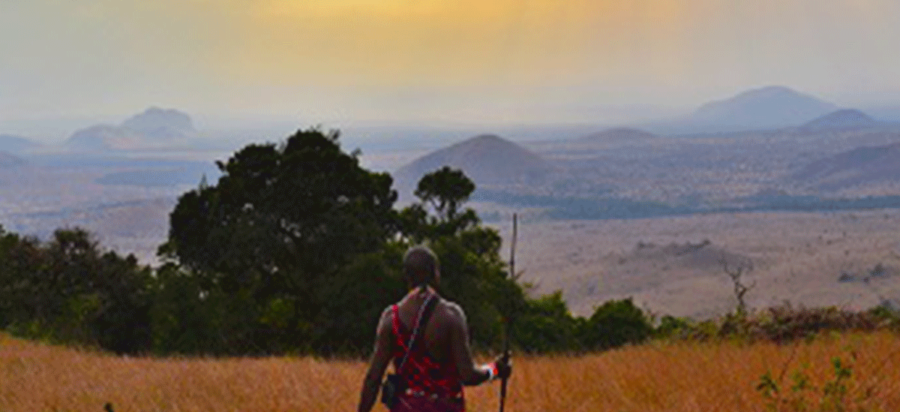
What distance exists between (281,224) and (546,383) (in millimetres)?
31778

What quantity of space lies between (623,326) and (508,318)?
4577cm

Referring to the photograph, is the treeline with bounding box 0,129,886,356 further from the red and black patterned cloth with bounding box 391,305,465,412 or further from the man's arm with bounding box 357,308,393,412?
the red and black patterned cloth with bounding box 391,305,465,412

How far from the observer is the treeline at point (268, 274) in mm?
35531

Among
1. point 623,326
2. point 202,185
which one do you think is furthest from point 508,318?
point 623,326

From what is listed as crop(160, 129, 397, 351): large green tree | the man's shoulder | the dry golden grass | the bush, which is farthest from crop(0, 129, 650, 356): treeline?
the man's shoulder

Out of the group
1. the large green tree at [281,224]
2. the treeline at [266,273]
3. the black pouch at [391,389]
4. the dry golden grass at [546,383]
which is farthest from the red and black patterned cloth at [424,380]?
the large green tree at [281,224]

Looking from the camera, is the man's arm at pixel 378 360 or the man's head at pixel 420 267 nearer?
the man's head at pixel 420 267

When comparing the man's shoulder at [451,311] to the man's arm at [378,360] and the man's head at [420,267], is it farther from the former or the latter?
the man's arm at [378,360]

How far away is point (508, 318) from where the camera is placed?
6590mm

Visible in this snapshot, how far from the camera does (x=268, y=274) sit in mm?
41844

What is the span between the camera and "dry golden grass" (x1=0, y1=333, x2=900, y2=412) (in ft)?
32.9

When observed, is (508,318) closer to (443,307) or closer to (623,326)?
(443,307)

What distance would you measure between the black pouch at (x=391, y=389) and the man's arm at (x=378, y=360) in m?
0.16

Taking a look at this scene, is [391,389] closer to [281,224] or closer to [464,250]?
A: [464,250]
